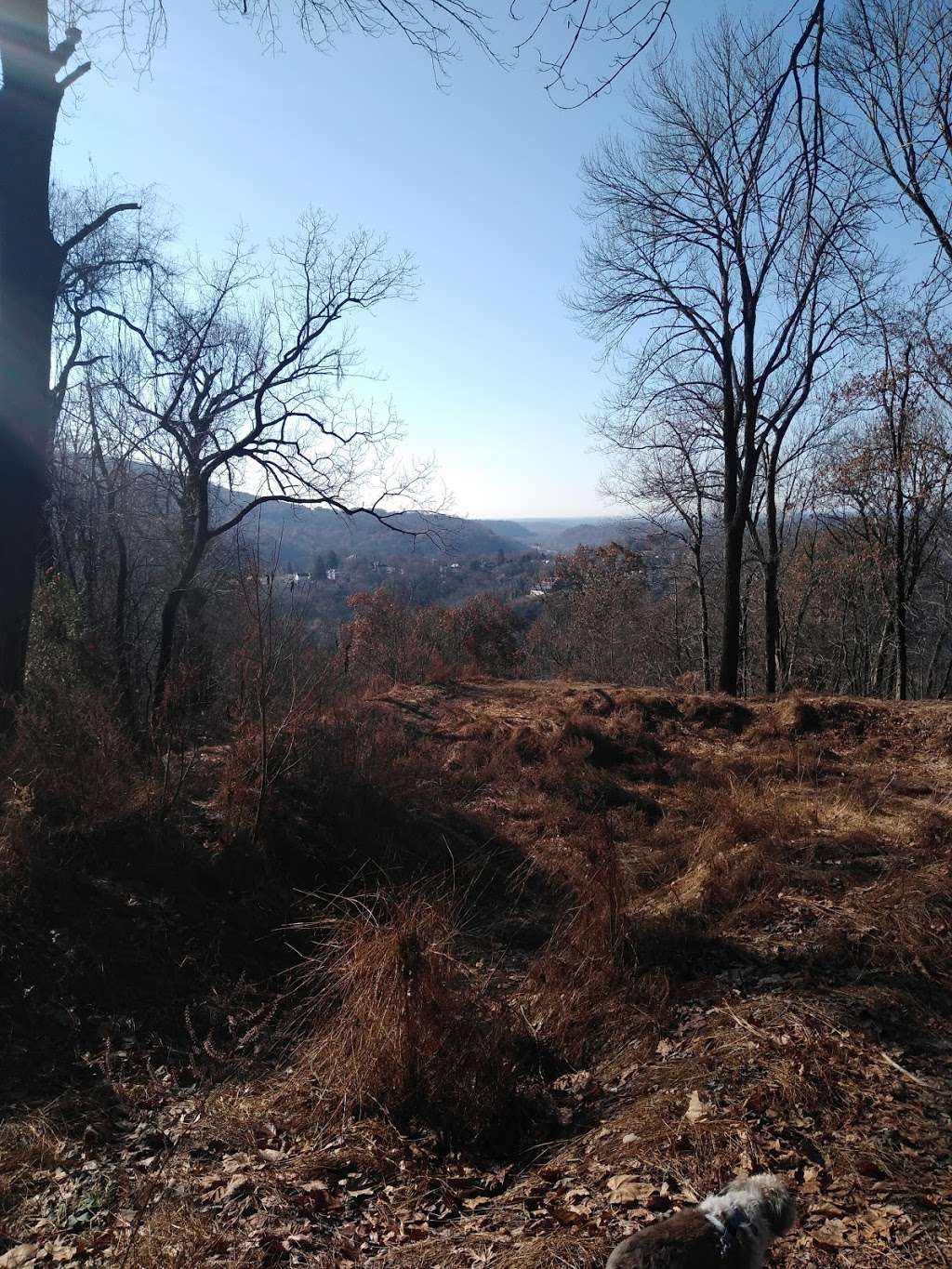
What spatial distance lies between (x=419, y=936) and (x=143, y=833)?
3.24 meters

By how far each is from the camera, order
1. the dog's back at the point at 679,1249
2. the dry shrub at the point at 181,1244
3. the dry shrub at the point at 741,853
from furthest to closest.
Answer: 1. the dry shrub at the point at 741,853
2. the dry shrub at the point at 181,1244
3. the dog's back at the point at 679,1249

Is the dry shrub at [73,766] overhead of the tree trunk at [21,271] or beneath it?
beneath

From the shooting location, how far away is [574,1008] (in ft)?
13.9

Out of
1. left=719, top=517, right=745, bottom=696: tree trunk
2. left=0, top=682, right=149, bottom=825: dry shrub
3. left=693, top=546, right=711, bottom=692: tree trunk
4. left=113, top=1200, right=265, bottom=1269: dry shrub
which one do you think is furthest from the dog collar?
left=693, top=546, right=711, bottom=692: tree trunk

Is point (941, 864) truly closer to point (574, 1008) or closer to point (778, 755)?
point (574, 1008)

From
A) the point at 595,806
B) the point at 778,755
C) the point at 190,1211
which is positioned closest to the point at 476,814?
the point at 595,806

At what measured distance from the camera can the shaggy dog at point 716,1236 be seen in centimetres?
174

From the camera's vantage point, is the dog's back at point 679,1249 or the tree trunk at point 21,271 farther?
the tree trunk at point 21,271

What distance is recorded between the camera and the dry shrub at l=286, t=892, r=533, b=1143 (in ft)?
11.7

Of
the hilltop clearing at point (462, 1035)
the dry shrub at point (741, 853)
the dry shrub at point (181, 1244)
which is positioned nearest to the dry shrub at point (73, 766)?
the hilltop clearing at point (462, 1035)

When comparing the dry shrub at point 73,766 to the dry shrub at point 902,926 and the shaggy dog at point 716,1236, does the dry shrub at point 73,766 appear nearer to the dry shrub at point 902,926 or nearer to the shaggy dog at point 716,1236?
the dry shrub at point 902,926

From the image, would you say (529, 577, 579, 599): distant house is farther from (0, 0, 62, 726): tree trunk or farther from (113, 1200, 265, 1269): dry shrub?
(113, 1200, 265, 1269): dry shrub

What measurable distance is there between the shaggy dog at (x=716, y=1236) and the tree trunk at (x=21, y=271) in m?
6.57

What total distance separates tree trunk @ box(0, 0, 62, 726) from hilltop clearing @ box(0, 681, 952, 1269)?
87.4 inches
